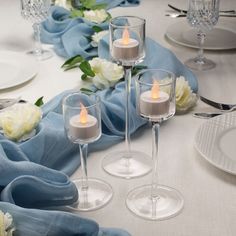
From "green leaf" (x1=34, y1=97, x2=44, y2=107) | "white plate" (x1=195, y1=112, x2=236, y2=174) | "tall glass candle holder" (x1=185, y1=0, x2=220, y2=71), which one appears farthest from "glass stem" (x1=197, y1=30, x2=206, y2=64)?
"green leaf" (x1=34, y1=97, x2=44, y2=107)

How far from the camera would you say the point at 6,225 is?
0.65m

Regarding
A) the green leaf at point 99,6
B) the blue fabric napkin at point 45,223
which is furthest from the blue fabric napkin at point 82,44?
the blue fabric napkin at point 45,223

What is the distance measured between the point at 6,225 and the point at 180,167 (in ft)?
1.14

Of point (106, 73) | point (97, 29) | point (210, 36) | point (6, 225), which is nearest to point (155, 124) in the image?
point (6, 225)

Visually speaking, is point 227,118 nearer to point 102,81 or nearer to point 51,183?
point 102,81

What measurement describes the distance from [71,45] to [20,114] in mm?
478

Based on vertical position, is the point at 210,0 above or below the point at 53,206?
above

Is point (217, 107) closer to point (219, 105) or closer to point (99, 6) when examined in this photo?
point (219, 105)

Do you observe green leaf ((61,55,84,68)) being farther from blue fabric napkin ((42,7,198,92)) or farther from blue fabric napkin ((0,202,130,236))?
blue fabric napkin ((0,202,130,236))

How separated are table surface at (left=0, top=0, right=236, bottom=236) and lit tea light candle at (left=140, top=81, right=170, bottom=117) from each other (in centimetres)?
15

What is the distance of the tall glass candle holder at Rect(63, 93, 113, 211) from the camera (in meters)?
0.76

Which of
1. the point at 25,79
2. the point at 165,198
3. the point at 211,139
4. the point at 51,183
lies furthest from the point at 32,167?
the point at 25,79

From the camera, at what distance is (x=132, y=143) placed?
985 millimetres

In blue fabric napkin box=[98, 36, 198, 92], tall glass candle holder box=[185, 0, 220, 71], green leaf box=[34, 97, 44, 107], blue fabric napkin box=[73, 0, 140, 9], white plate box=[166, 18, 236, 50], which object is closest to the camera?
green leaf box=[34, 97, 44, 107]
